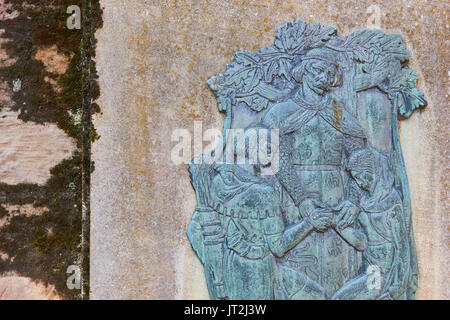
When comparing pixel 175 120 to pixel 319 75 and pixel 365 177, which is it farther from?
pixel 365 177

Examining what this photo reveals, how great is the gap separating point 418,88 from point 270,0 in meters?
0.98

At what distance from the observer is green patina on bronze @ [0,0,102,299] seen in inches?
104

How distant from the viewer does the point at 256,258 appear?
246cm

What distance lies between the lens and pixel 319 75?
244 cm

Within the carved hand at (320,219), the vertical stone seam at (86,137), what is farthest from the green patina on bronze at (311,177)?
the vertical stone seam at (86,137)

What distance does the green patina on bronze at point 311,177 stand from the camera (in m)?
2.46

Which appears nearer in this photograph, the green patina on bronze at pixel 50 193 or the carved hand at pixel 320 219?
the carved hand at pixel 320 219

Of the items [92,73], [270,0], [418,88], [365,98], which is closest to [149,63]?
[92,73]

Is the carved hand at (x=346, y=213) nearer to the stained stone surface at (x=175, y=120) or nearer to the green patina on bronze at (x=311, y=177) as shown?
the green patina on bronze at (x=311, y=177)

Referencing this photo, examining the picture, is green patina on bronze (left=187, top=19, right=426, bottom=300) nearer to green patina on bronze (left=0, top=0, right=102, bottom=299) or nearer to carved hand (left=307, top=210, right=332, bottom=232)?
carved hand (left=307, top=210, right=332, bottom=232)

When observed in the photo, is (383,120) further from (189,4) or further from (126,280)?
(126,280)

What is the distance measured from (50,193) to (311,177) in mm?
1512

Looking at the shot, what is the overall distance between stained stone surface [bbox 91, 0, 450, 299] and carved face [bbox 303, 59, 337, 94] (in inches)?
10.6

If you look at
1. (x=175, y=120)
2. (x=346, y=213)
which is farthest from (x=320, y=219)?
(x=175, y=120)
